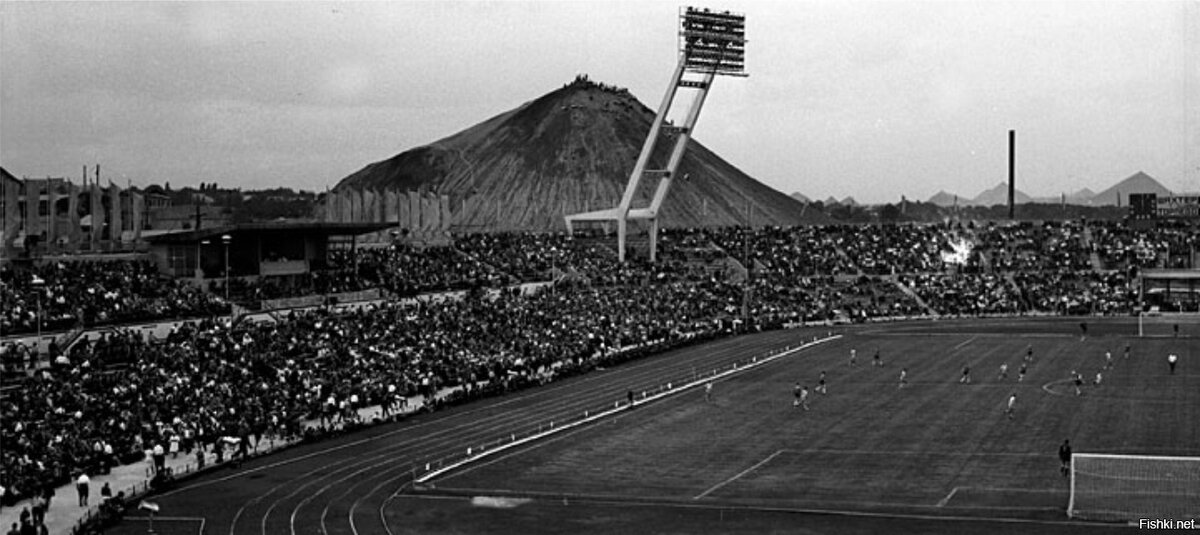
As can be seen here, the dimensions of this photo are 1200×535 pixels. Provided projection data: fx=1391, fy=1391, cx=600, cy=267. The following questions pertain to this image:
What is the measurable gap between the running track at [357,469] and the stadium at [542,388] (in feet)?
0.60

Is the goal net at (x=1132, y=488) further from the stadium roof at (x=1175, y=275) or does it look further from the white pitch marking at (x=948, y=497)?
the stadium roof at (x=1175, y=275)

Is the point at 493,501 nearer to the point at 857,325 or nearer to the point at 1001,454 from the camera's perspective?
the point at 1001,454

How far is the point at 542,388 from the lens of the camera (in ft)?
214

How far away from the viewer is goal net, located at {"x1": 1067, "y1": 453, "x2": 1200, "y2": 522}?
3634cm

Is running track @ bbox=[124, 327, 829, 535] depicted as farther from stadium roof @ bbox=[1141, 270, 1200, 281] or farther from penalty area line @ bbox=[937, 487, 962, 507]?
stadium roof @ bbox=[1141, 270, 1200, 281]

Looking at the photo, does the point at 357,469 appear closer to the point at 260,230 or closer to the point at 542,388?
the point at 542,388

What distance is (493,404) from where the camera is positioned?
5978cm

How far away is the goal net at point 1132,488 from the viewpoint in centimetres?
3634

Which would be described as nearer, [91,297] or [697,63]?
[91,297]

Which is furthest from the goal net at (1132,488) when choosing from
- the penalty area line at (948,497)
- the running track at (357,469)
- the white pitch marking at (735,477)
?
the running track at (357,469)

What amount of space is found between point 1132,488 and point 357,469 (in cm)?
2335

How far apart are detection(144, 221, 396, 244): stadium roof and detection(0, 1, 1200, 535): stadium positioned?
436 millimetres

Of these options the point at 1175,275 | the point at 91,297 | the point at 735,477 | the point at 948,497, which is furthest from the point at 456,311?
the point at 1175,275

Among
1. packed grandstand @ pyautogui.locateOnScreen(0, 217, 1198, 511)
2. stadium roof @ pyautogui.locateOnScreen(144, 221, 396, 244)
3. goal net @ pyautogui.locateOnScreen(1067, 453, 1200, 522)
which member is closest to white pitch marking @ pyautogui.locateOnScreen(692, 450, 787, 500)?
goal net @ pyautogui.locateOnScreen(1067, 453, 1200, 522)
